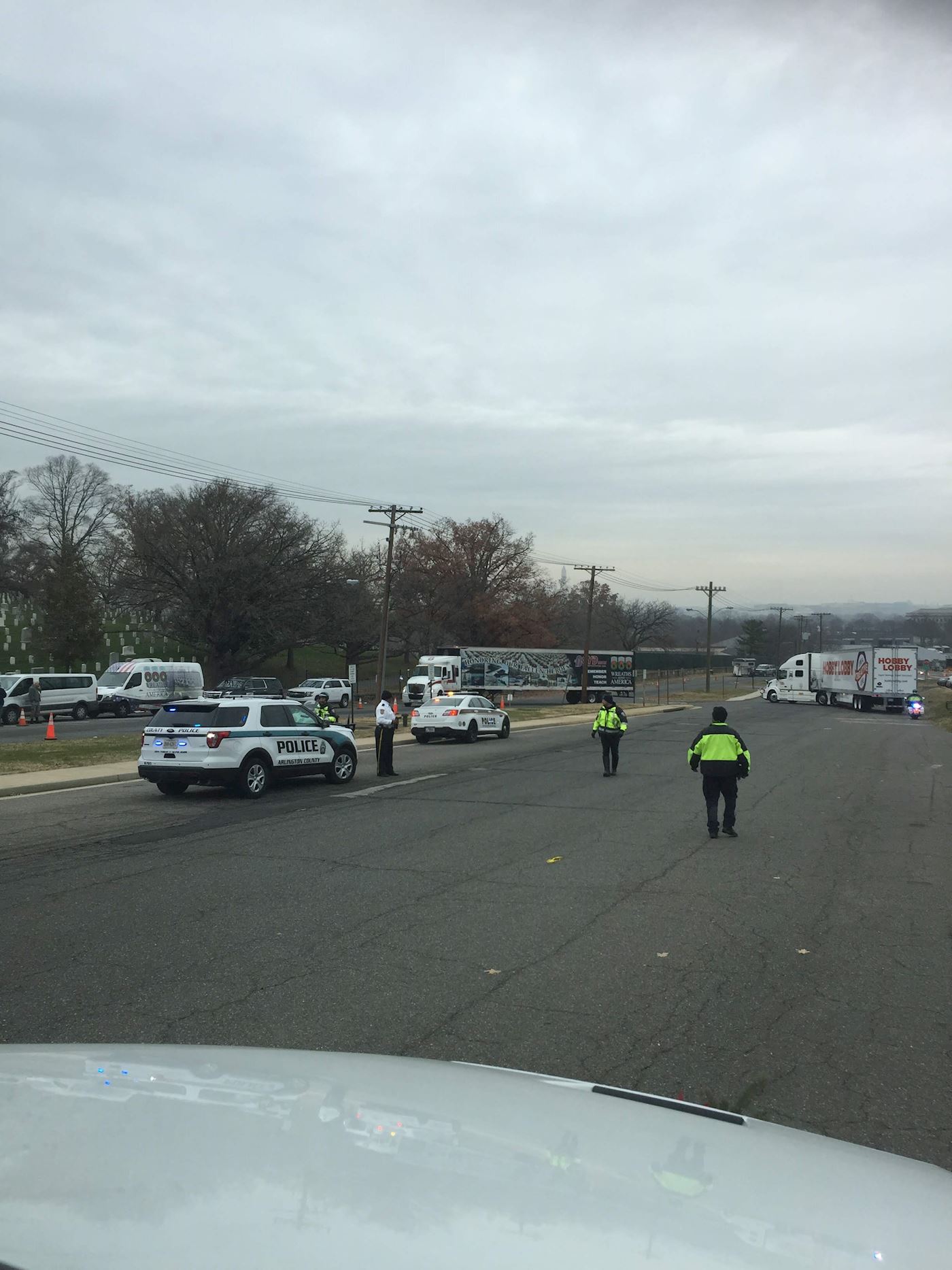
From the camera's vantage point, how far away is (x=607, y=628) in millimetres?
133125

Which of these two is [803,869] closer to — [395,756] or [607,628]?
[395,756]

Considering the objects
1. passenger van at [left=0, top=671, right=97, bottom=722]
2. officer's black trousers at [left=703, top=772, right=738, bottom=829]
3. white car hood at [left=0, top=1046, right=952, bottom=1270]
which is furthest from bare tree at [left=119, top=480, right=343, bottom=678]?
white car hood at [left=0, top=1046, right=952, bottom=1270]

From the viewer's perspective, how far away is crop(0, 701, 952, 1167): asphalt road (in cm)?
546

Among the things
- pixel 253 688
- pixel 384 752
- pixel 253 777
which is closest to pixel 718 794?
pixel 253 777

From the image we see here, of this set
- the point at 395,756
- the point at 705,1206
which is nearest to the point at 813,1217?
the point at 705,1206

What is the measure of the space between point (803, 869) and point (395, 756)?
54.8ft

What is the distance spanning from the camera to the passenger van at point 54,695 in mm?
39156

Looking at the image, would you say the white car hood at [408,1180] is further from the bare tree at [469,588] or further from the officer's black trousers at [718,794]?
the bare tree at [469,588]

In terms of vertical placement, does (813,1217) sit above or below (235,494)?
below

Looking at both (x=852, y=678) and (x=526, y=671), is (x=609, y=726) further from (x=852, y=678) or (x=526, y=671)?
(x=852, y=678)

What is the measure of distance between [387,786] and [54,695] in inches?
1053

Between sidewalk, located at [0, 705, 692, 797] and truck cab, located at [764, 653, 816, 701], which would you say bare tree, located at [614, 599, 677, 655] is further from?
sidewalk, located at [0, 705, 692, 797]

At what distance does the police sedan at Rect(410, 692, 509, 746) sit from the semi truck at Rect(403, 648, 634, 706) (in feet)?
85.3

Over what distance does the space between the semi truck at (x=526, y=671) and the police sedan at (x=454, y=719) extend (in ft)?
85.3
